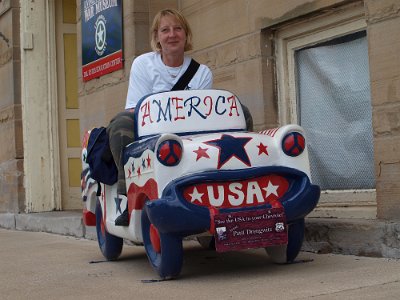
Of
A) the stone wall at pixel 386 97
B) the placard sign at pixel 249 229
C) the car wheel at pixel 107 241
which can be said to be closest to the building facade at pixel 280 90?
the stone wall at pixel 386 97

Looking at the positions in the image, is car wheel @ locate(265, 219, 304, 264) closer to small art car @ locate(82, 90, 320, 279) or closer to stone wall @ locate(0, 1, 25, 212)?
small art car @ locate(82, 90, 320, 279)

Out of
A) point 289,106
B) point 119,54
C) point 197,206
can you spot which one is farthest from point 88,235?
point 197,206

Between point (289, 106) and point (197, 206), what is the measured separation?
240 centimetres

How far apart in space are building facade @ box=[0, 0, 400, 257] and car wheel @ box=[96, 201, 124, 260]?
147 cm

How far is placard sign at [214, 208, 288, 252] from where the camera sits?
3996 millimetres

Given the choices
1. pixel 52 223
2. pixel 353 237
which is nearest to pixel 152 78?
pixel 353 237

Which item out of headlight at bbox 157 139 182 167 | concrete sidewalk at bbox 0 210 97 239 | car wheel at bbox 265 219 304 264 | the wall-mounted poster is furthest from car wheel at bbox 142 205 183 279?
the wall-mounted poster

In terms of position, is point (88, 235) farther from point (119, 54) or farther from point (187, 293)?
point (187, 293)

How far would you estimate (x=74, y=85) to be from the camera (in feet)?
32.2

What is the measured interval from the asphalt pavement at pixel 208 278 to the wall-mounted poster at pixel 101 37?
260 cm

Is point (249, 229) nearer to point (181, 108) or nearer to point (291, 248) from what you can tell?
point (291, 248)

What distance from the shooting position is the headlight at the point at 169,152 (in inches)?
157

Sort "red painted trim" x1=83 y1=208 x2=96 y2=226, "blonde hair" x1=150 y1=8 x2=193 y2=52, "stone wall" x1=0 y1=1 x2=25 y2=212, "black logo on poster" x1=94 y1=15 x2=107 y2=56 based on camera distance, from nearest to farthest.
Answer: "blonde hair" x1=150 y1=8 x2=193 y2=52 → "red painted trim" x1=83 y1=208 x2=96 y2=226 → "black logo on poster" x1=94 y1=15 x2=107 y2=56 → "stone wall" x1=0 y1=1 x2=25 y2=212

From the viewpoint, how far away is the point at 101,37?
26.2 feet
